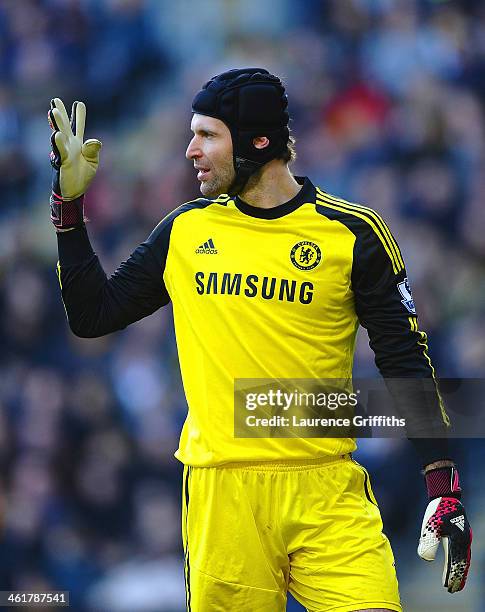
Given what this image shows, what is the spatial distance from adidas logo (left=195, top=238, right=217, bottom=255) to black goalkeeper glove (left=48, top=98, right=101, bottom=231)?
1.38 feet

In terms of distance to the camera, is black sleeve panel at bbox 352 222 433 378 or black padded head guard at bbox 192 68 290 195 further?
black padded head guard at bbox 192 68 290 195

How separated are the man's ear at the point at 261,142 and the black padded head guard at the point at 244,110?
1 cm

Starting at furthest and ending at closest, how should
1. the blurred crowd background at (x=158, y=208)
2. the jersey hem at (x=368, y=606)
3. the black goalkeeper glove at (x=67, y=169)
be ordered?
the blurred crowd background at (x=158, y=208), the black goalkeeper glove at (x=67, y=169), the jersey hem at (x=368, y=606)

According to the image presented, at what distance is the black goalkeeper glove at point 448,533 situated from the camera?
11.7ft

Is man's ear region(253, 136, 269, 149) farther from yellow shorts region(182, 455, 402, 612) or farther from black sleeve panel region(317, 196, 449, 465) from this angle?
yellow shorts region(182, 455, 402, 612)

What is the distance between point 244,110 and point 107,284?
0.77 metres

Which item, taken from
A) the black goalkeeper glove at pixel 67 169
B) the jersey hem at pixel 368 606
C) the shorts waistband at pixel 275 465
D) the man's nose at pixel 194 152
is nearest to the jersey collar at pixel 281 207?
the man's nose at pixel 194 152

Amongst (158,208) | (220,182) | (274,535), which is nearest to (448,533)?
(274,535)

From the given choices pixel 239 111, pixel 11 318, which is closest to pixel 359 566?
pixel 239 111

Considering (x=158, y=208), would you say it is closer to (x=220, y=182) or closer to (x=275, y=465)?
(x=220, y=182)

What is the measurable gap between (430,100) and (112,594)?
397 centimetres

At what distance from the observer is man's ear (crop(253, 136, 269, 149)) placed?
3.93 m

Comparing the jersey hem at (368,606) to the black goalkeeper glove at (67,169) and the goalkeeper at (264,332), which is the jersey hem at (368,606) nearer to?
the goalkeeper at (264,332)

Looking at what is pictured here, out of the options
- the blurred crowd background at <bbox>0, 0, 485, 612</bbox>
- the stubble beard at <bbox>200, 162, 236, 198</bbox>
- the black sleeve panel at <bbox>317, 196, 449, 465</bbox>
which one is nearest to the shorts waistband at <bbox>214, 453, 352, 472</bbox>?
the black sleeve panel at <bbox>317, 196, 449, 465</bbox>
